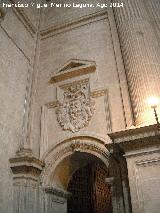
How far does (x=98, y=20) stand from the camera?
10.6 meters

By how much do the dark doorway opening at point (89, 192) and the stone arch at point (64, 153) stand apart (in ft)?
13.9

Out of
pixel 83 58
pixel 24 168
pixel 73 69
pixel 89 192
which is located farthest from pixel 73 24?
pixel 89 192

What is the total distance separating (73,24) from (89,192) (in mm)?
7340

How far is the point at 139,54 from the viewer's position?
8.34 metres

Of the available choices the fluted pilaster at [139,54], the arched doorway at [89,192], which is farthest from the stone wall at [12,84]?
the arched doorway at [89,192]

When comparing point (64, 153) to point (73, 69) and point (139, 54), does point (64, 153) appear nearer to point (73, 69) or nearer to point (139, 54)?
point (73, 69)

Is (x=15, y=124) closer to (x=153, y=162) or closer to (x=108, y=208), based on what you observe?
(x=153, y=162)

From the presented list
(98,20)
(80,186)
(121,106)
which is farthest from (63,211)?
(98,20)

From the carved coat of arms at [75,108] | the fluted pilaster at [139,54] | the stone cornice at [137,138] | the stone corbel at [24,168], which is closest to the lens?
the stone cornice at [137,138]

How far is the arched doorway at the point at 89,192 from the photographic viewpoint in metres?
12.7

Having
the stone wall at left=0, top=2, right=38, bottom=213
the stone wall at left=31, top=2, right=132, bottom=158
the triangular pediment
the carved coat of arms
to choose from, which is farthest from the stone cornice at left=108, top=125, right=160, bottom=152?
the triangular pediment

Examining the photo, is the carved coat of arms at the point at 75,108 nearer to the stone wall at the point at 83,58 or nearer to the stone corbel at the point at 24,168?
the stone wall at the point at 83,58

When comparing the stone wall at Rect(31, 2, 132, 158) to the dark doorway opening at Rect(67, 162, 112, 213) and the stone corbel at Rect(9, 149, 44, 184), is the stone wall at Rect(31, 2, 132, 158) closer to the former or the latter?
the stone corbel at Rect(9, 149, 44, 184)

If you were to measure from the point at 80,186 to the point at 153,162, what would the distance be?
770cm
